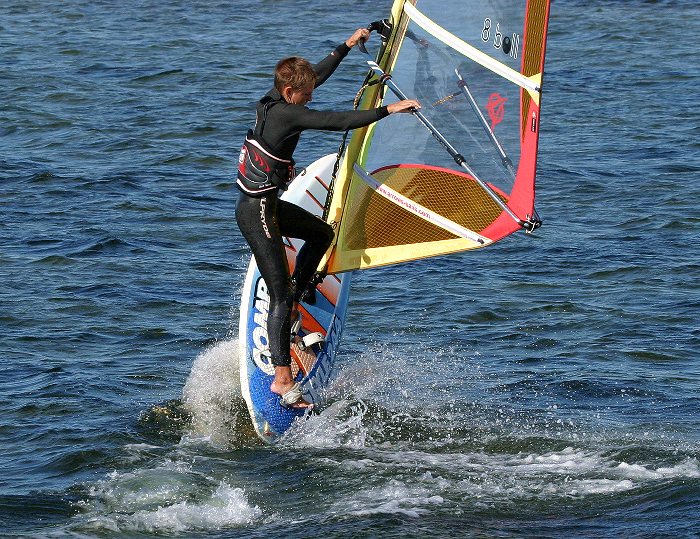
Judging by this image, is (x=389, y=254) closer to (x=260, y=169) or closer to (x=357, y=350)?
→ (x=260, y=169)

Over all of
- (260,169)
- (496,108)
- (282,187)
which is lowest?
(282,187)

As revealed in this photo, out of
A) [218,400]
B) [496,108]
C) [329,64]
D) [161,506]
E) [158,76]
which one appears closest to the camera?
[161,506]

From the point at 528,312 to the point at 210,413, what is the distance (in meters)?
3.18

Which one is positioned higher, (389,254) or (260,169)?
(260,169)

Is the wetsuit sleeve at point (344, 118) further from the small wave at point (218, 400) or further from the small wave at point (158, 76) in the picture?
the small wave at point (158, 76)

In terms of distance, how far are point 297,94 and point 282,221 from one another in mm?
918

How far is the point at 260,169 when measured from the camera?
722cm

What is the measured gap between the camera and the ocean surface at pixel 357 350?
6707 mm

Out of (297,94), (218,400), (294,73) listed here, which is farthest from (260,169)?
(218,400)

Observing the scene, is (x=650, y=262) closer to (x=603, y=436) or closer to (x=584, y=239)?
(x=584, y=239)

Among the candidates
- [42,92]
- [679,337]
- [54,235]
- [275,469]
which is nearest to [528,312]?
[679,337]

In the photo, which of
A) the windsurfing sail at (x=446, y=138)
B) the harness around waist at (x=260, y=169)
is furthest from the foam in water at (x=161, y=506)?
the windsurfing sail at (x=446, y=138)

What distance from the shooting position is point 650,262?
11258 millimetres

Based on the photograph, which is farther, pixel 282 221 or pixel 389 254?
pixel 389 254
